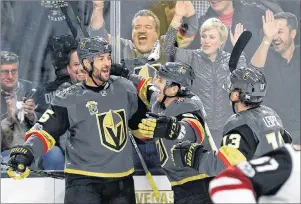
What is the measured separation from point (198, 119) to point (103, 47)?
645mm

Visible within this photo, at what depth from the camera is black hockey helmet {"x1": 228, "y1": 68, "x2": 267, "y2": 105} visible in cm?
363

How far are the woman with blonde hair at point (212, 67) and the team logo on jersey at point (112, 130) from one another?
0.99 metres

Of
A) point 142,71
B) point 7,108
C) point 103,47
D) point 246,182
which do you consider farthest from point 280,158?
point 7,108

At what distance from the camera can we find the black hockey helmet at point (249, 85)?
11.9ft

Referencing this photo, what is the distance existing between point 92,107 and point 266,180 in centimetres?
214

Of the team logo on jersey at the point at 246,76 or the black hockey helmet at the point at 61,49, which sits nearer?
the team logo on jersey at the point at 246,76

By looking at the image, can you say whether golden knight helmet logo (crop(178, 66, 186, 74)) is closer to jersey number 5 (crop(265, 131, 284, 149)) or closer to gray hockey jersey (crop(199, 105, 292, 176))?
gray hockey jersey (crop(199, 105, 292, 176))

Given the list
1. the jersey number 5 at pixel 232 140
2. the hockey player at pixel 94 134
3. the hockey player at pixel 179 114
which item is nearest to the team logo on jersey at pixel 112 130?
the hockey player at pixel 94 134

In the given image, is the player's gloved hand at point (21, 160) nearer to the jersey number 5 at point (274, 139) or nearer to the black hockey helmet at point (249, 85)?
the black hockey helmet at point (249, 85)

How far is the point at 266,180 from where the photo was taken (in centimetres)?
196

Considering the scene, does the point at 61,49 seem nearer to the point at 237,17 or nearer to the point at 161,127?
the point at 237,17

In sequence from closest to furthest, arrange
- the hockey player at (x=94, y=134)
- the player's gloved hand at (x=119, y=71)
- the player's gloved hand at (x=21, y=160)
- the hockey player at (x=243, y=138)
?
the hockey player at (x=243, y=138)
the player's gloved hand at (x=21, y=160)
the hockey player at (x=94, y=134)
the player's gloved hand at (x=119, y=71)

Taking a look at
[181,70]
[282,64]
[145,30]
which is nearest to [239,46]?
[282,64]

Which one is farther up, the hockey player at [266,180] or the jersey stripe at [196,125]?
the hockey player at [266,180]
